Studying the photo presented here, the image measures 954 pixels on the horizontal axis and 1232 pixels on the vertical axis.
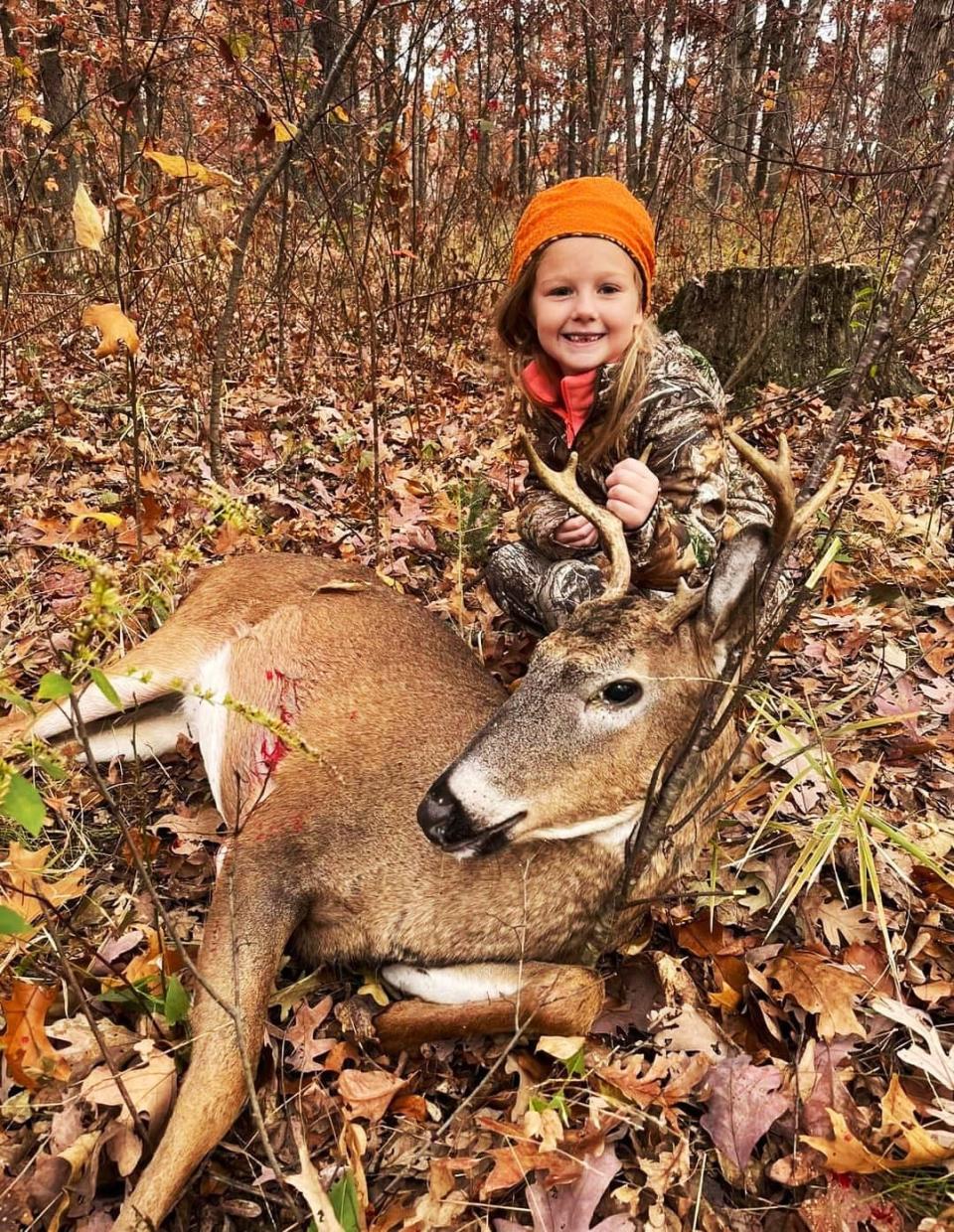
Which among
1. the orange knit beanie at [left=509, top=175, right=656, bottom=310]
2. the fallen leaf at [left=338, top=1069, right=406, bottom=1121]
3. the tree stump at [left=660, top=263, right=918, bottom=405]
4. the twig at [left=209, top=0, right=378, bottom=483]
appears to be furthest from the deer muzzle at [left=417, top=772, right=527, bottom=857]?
the tree stump at [left=660, top=263, right=918, bottom=405]

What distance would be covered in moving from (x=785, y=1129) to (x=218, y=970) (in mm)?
1517

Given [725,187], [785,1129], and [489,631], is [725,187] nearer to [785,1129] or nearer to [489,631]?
[489,631]

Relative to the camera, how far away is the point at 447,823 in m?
2.28

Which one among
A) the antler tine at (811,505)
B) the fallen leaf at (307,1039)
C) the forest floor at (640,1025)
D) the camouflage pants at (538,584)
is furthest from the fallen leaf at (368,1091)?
the camouflage pants at (538,584)

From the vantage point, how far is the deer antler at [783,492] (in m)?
1.93

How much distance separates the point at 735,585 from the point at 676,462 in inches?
51.2

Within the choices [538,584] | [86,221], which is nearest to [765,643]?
[538,584]

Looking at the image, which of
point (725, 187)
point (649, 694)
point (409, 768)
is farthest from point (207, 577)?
point (725, 187)

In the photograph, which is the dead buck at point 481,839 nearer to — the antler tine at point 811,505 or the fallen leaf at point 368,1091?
the antler tine at point 811,505

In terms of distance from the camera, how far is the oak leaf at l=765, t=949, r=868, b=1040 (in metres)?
2.36

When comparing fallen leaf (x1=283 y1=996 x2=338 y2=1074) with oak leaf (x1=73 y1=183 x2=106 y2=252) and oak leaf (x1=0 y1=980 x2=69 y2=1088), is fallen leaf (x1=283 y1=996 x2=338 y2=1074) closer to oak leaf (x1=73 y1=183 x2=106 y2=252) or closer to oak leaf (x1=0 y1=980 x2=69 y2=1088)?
oak leaf (x1=0 y1=980 x2=69 y2=1088)

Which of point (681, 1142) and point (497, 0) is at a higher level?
point (497, 0)

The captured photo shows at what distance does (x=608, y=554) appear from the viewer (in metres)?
2.47

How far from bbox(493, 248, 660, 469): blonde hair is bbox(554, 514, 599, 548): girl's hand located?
0.30m
